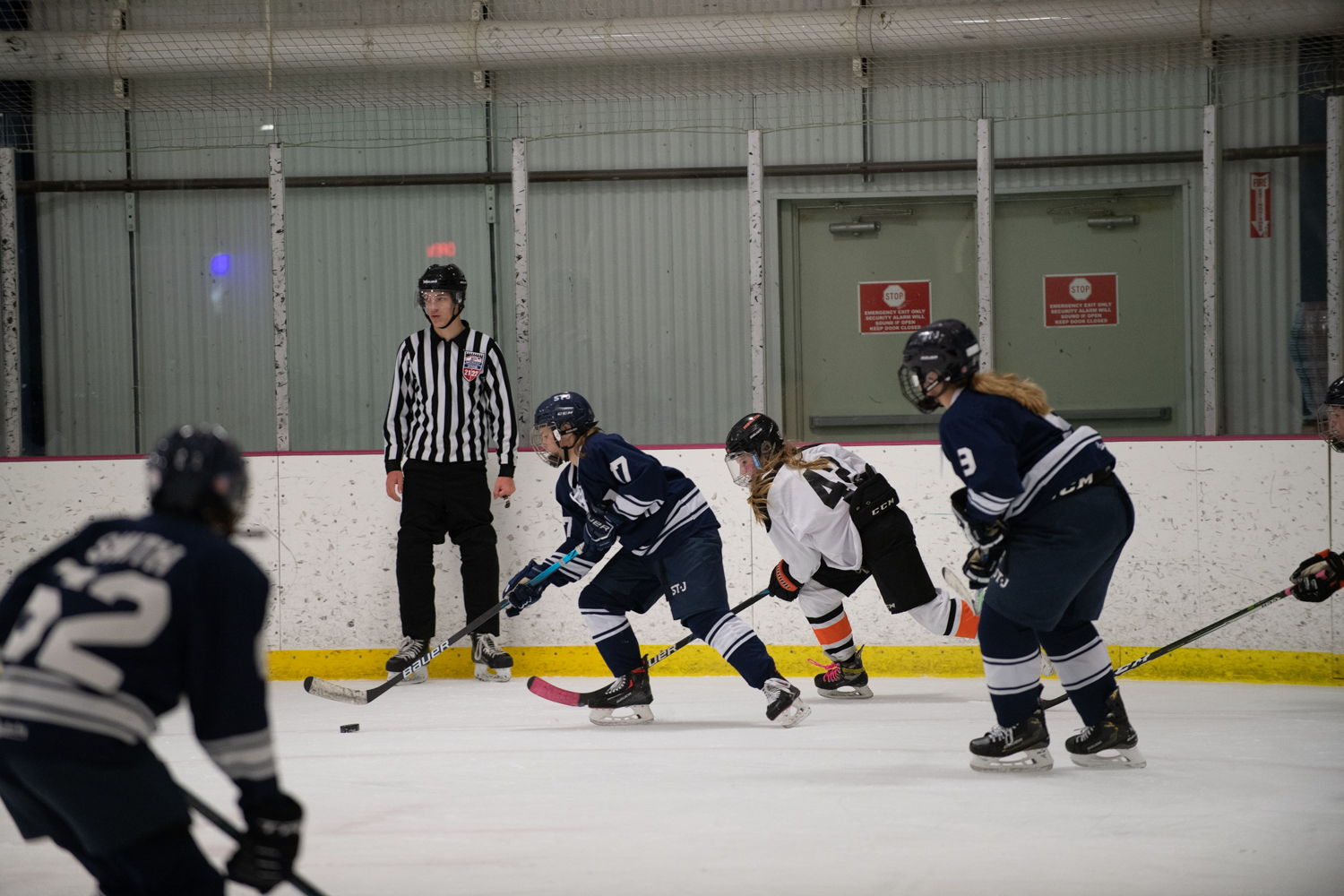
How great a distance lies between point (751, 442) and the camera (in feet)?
13.0

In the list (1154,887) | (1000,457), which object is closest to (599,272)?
(1000,457)

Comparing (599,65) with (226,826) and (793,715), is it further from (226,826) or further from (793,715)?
(226,826)

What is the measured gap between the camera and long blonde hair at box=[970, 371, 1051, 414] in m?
2.83

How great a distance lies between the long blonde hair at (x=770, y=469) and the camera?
3979 mm

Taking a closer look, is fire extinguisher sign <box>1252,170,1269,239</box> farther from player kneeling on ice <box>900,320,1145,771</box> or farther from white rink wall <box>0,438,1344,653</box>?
player kneeling on ice <box>900,320,1145,771</box>

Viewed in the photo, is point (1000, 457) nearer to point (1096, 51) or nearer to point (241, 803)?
point (241, 803)

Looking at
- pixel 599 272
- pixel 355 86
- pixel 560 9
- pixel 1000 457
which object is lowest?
pixel 1000 457

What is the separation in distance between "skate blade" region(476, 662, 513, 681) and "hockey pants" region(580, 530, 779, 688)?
2.97 feet

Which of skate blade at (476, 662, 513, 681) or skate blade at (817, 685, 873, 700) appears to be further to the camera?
skate blade at (476, 662, 513, 681)

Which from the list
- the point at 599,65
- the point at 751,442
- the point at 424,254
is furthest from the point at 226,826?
the point at 599,65

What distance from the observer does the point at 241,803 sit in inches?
52.8

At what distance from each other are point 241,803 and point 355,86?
14.7 ft

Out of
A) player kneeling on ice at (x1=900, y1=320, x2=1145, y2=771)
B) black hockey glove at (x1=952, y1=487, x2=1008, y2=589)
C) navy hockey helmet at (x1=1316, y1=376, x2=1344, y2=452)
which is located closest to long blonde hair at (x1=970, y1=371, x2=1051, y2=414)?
player kneeling on ice at (x1=900, y1=320, x2=1145, y2=771)

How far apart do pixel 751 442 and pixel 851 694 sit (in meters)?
0.95
